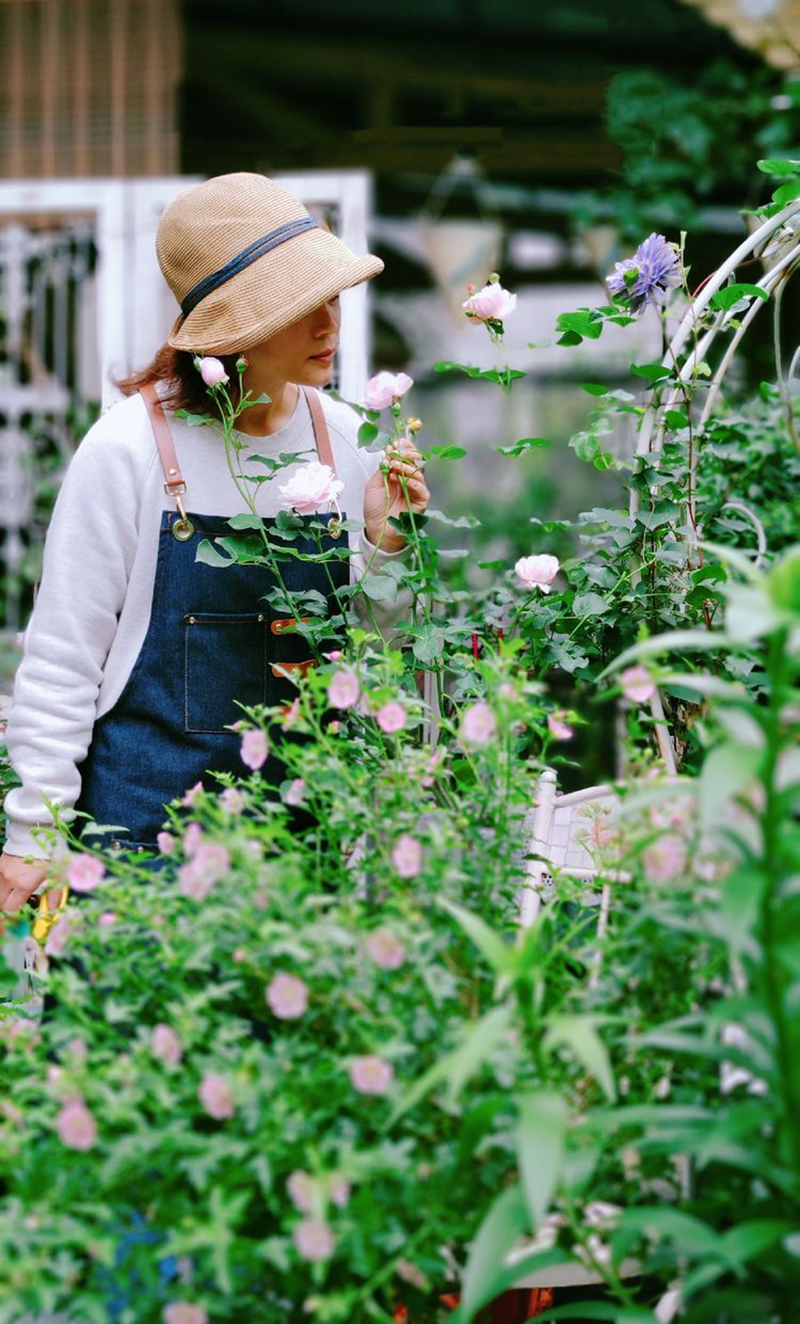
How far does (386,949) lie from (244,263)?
0.94 m

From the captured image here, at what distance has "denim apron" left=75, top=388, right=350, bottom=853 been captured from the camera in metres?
1.60

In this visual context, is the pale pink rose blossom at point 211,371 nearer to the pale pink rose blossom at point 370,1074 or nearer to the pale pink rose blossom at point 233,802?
the pale pink rose blossom at point 233,802

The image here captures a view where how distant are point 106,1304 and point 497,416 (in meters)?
6.19

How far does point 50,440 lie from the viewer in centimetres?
456

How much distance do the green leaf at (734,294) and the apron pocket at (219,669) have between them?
66 cm

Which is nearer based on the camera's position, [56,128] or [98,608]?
[98,608]

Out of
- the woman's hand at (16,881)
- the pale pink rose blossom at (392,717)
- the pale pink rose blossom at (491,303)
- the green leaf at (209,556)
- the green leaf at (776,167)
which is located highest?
the green leaf at (776,167)

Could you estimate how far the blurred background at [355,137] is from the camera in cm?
433

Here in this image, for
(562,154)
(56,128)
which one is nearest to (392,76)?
(562,154)

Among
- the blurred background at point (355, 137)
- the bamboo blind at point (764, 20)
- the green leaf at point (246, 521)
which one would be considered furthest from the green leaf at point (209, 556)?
the bamboo blind at point (764, 20)

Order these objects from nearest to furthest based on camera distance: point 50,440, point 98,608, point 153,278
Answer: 1. point 98,608
2. point 153,278
3. point 50,440

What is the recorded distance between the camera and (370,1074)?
2.93 feet

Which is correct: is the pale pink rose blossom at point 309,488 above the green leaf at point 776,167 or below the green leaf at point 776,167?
below

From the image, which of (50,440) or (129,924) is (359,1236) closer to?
(129,924)
